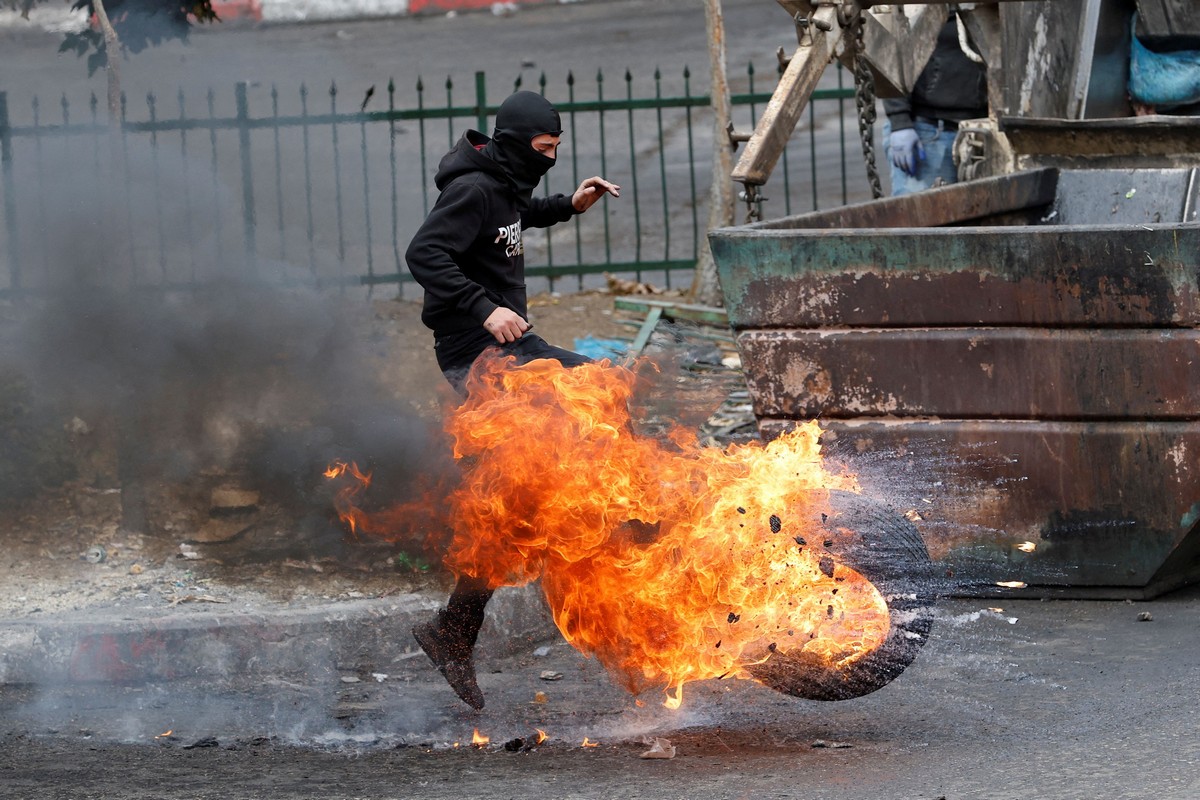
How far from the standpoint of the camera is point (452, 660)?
4.55 meters

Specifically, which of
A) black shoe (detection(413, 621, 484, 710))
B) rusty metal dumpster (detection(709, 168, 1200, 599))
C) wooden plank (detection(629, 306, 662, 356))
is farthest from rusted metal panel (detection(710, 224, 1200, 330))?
wooden plank (detection(629, 306, 662, 356))

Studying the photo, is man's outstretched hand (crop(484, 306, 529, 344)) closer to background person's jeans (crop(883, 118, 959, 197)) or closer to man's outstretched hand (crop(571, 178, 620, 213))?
man's outstretched hand (crop(571, 178, 620, 213))

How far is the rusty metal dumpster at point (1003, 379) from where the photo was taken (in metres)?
5.06

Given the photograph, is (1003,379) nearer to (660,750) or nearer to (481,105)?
(660,750)

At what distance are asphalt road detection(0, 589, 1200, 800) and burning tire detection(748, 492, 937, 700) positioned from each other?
14 cm

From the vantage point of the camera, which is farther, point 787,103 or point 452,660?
point 787,103

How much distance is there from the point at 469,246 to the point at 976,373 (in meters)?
1.88

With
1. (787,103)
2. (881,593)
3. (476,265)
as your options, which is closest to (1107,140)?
(787,103)

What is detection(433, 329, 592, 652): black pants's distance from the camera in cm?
458

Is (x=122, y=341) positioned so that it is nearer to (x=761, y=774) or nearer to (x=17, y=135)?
(x=17, y=135)

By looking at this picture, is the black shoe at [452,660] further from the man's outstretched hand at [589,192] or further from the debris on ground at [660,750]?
the man's outstretched hand at [589,192]

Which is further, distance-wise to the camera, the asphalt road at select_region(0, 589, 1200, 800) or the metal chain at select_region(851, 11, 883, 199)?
the metal chain at select_region(851, 11, 883, 199)

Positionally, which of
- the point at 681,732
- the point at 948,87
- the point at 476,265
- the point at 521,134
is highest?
the point at 948,87

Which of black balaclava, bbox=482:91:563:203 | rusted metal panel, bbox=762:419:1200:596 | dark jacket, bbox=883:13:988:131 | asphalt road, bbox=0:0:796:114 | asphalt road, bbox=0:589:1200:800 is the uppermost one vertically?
asphalt road, bbox=0:0:796:114
